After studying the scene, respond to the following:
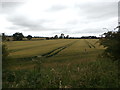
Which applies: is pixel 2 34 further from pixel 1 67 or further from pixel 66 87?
pixel 66 87

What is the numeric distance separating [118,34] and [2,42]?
6.68 m

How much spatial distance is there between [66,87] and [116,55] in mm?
2921

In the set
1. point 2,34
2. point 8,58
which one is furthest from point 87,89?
point 2,34

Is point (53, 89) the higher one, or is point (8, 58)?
point (8, 58)

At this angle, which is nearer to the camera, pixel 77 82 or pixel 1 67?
pixel 77 82

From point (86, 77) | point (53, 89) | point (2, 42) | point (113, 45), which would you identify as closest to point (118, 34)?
point (113, 45)

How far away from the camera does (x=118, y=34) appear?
16.5ft

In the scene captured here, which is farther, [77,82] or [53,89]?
[77,82]

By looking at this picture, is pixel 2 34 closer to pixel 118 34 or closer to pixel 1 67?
pixel 1 67

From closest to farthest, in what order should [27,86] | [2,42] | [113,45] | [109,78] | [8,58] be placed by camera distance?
[113,45] < [27,86] < [109,78] < [2,42] < [8,58]

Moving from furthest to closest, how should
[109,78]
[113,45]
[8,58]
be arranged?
[8,58], [109,78], [113,45]

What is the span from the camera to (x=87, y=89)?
16.4ft

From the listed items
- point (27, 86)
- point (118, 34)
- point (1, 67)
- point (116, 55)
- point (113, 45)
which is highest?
point (118, 34)

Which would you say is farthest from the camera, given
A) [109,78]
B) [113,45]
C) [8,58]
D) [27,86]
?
[8,58]
